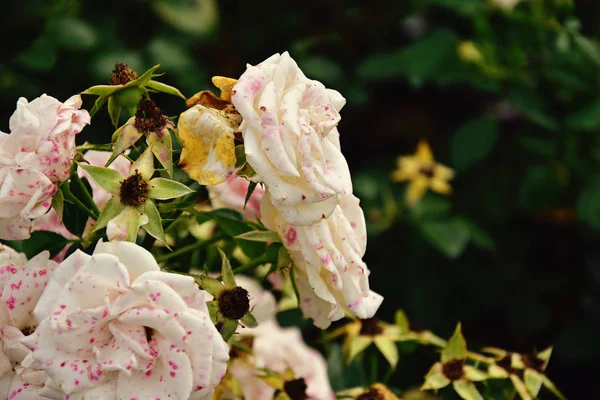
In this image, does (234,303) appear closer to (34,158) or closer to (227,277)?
(227,277)

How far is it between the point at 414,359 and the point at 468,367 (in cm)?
81

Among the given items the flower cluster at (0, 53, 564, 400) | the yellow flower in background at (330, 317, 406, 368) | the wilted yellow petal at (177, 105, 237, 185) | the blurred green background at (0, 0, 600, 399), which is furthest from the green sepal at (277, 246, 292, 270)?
the blurred green background at (0, 0, 600, 399)

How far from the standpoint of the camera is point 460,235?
1599mm

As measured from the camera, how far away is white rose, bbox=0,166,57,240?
68 centimetres

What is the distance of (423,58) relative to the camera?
166 cm

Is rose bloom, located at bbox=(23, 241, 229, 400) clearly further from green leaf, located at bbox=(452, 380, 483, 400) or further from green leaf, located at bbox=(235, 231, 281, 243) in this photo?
green leaf, located at bbox=(452, 380, 483, 400)

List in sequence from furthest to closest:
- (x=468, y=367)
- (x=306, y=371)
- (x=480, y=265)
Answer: (x=480, y=265) → (x=306, y=371) → (x=468, y=367)

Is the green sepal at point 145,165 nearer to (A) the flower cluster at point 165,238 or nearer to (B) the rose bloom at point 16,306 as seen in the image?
(A) the flower cluster at point 165,238

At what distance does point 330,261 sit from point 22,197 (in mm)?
265

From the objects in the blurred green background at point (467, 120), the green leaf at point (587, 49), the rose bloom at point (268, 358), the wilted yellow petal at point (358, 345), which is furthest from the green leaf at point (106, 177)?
the green leaf at point (587, 49)

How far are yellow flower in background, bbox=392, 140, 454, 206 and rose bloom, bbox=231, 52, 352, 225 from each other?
1094 mm

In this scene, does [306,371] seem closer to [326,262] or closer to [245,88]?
[326,262]

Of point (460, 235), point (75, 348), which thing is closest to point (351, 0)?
point (460, 235)

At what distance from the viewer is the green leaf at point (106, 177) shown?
0.69 meters
